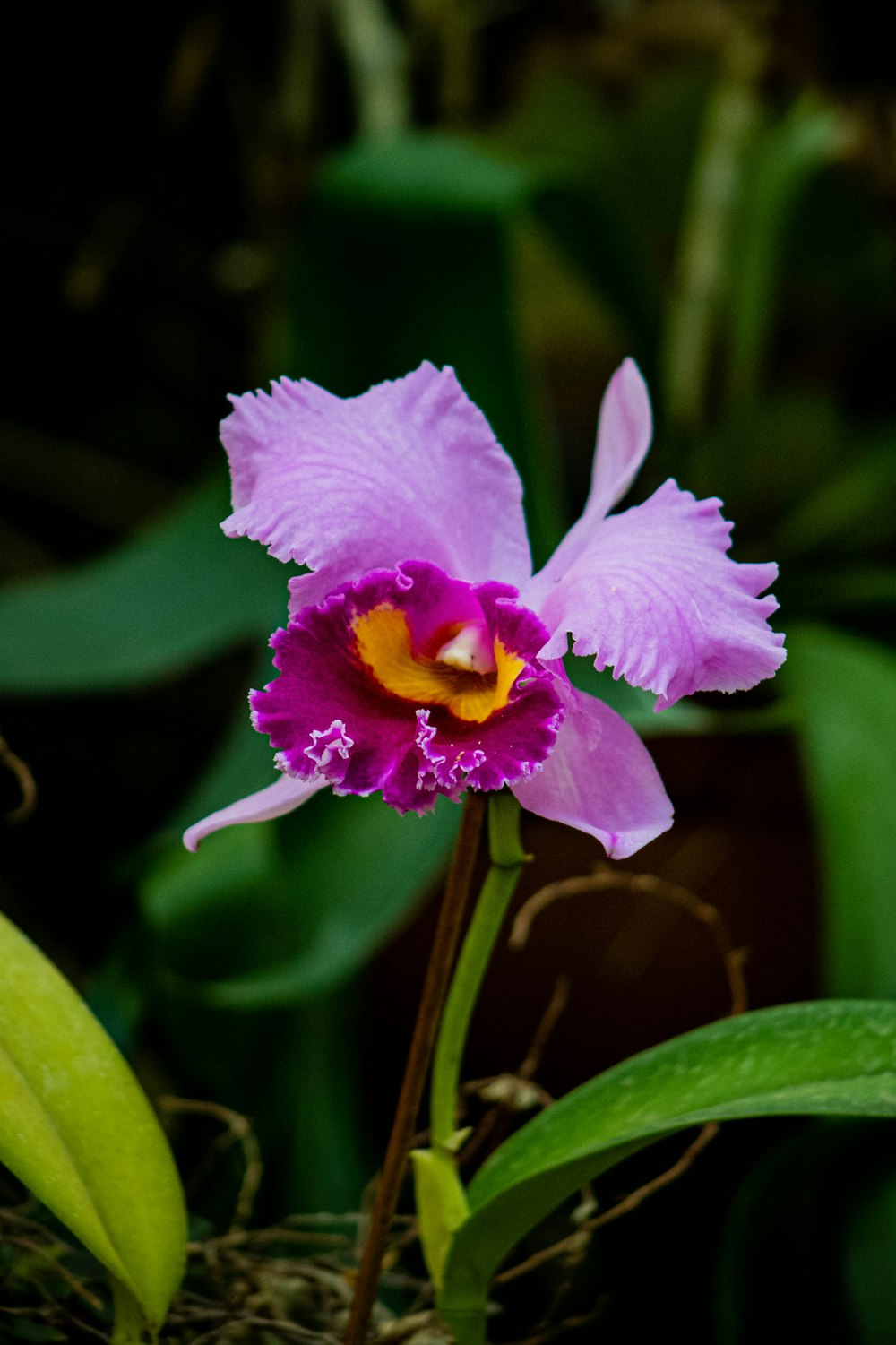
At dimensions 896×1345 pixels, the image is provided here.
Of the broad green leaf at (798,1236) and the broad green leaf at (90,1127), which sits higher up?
the broad green leaf at (90,1127)

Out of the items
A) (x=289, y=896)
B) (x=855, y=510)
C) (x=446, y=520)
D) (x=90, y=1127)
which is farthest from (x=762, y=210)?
(x=90, y=1127)

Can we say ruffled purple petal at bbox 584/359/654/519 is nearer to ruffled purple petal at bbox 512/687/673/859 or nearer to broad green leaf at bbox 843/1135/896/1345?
ruffled purple petal at bbox 512/687/673/859

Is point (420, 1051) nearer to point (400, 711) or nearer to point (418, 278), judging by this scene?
point (400, 711)

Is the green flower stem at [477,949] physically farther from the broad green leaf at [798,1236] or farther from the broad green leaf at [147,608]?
the broad green leaf at [147,608]

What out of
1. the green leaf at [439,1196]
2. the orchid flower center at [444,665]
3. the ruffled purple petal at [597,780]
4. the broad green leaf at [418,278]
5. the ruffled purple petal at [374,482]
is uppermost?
the broad green leaf at [418,278]

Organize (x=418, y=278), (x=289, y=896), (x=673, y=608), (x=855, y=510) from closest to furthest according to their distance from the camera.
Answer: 1. (x=673, y=608)
2. (x=289, y=896)
3. (x=418, y=278)
4. (x=855, y=510)

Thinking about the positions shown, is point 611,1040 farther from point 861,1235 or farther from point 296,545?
point 296,545

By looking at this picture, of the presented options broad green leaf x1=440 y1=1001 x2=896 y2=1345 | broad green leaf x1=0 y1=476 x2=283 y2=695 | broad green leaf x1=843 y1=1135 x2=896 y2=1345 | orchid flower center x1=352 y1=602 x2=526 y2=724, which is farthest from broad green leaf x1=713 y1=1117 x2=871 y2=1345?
broad green leaf x1=0 y1=476 x2=283 y2=695

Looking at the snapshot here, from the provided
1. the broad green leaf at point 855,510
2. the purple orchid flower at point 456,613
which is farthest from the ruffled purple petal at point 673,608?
the broad green leaf at point 855,510
